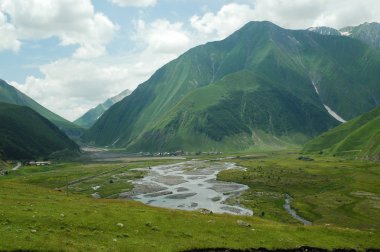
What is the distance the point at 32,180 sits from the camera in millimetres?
192125

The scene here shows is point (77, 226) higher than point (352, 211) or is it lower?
higher

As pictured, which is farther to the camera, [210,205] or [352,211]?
[210,205]

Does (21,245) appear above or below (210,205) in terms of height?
above

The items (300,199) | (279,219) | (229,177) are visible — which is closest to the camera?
(279,219)

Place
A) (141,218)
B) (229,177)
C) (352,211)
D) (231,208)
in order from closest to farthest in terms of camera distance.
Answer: (141,218)
(352,211)
(231,208)
(229,177)

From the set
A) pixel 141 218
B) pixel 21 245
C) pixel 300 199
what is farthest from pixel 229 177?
pixel 21 245

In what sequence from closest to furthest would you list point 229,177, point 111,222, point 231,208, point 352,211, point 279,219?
point 111,222
point 279,219
point 352,211
point 231,208
point 229,177

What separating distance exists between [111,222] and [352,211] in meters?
84.5

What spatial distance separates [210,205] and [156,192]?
38.3m

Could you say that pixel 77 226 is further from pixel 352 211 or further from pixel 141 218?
pixel 352 211

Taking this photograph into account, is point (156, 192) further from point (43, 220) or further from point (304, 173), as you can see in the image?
point (43, 220)

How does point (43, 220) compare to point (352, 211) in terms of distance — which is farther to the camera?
point (352, 211)

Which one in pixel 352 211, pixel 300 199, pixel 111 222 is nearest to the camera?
pixel 111 222

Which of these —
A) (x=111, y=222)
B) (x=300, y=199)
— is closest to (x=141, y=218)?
(x=111, y=222)
